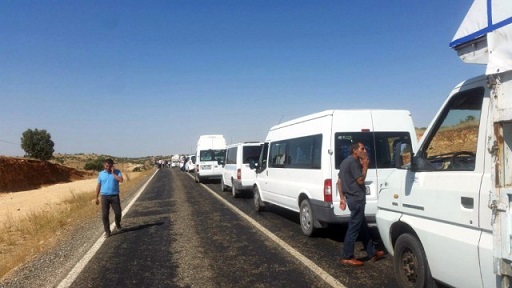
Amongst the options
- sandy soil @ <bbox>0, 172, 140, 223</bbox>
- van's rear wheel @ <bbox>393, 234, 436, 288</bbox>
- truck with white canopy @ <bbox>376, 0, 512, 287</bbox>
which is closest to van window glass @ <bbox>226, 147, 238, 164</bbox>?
sandy soil @ <bbox>0, 172, 140, 223</bbox>

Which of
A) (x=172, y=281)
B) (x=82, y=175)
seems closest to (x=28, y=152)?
(x=82, y=175)

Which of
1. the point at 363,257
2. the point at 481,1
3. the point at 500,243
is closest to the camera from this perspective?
the point at 500,243

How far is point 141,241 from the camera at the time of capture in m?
9.14

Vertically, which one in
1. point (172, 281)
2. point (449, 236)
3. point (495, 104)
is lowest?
point (172, 281)

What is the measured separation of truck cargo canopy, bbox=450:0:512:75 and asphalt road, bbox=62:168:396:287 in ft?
10.2

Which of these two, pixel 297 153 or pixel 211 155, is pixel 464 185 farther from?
pixel 211 155

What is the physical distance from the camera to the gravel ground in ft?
21.3

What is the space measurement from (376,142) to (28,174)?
47.3 metres

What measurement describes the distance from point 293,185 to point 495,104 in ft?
20.3

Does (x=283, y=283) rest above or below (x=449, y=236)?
below

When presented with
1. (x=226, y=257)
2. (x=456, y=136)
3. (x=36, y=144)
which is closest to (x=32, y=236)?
(x=226, y=257)

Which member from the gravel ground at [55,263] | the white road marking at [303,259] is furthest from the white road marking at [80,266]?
the white road marking at [303,259]

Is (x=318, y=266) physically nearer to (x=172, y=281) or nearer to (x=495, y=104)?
(x=172, y=281)

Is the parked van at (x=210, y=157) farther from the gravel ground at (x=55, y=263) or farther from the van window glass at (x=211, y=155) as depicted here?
the gravel ground at (x=55, y=263)
